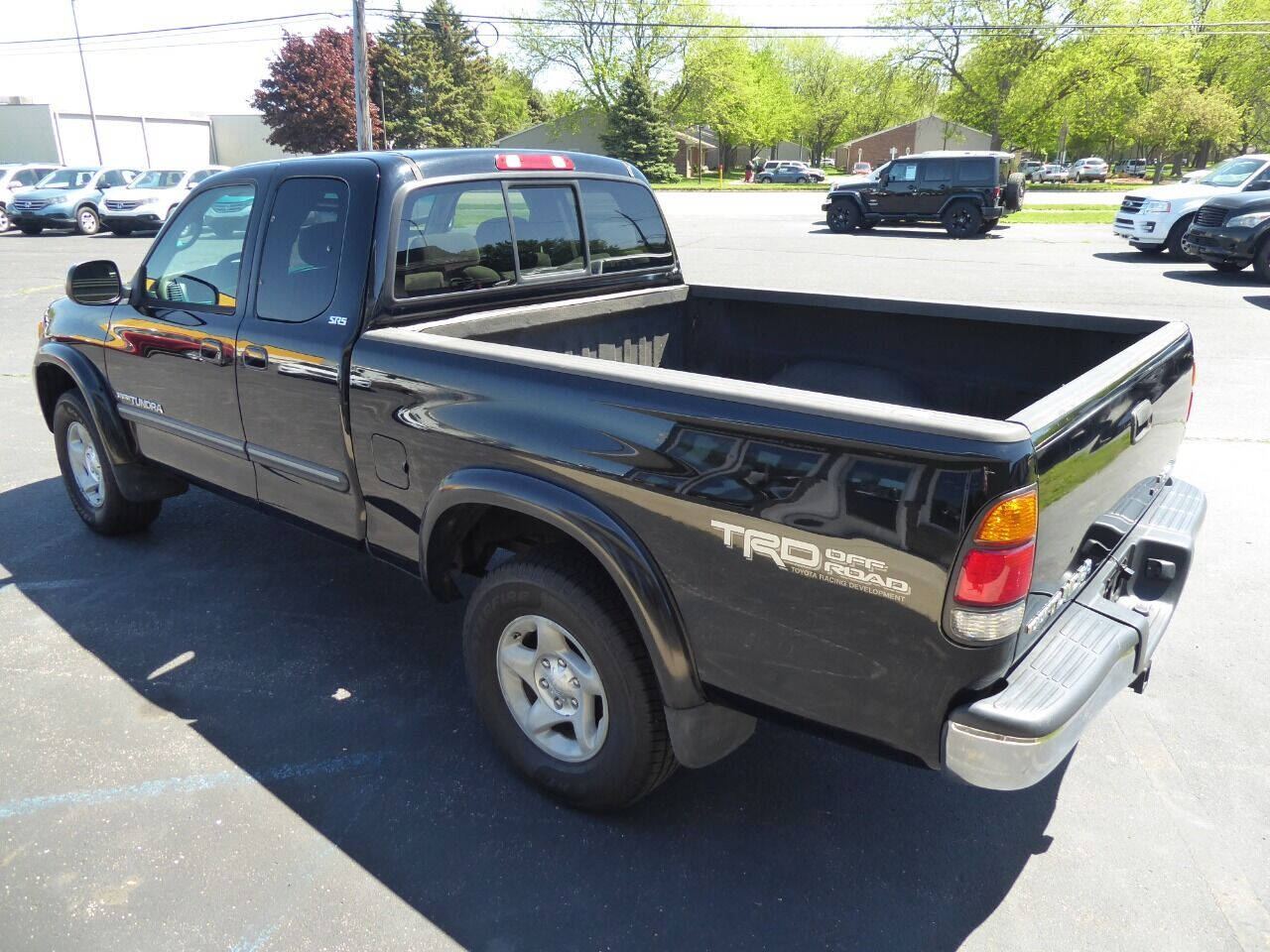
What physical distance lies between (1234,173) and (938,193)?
7.47 m

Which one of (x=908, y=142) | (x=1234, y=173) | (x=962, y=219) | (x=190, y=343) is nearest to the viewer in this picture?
(x=190, y=343)

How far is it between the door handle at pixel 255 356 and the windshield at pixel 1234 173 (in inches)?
681

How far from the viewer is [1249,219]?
1385cm

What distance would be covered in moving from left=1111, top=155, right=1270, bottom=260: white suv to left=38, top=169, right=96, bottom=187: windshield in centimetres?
2537

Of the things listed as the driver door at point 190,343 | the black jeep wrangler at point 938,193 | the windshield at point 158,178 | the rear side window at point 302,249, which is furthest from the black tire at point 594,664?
the windshield at point 158,178

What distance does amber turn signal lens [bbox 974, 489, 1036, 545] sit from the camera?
1.82 meters

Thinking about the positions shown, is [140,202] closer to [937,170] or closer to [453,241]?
[937,170]

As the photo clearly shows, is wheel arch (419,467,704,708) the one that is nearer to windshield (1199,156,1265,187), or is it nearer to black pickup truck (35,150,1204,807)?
black pickup truck (35,150,1204,807)

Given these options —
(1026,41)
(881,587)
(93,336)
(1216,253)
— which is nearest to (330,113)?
(1026,41)

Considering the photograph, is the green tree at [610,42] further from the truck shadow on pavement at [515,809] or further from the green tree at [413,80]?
the truck shadow on pavement at [515,809]

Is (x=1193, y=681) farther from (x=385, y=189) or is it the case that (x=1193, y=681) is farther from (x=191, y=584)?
(x=191, y=584)

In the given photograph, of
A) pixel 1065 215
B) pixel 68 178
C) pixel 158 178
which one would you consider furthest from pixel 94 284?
pixel 1065 215

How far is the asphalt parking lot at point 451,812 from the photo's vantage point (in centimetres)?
238

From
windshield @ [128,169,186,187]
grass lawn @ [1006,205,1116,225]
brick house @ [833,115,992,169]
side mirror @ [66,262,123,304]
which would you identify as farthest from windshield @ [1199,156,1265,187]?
brick house @ [833,115,992,169]
